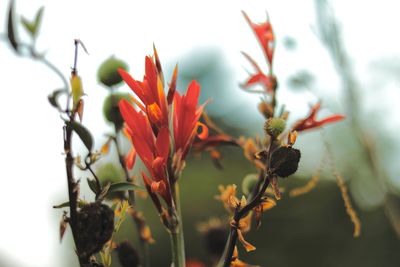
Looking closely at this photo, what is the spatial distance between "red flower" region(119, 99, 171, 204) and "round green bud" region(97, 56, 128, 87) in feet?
0.78

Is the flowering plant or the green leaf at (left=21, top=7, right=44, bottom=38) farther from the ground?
the green leaf at (left=21, top=7, right=44, bottom=38)

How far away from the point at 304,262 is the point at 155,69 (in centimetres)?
558

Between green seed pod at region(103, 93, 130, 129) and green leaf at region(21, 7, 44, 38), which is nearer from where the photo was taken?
green leaf at region(21, 7, 44, 38)

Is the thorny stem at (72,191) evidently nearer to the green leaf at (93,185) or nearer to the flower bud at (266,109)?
the green leaf at (93,185)

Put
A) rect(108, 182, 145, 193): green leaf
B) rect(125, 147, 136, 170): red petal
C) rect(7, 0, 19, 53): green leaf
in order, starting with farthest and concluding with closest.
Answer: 1. rect(125, 147, 136, 170): red petal
2. rect(108, 182, 145, 193): green leaf
3. rect(7, 0, 19, 53): green leaf

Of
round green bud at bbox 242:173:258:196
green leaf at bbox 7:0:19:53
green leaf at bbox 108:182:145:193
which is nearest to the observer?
green leaf at bbox 7:0:19:53

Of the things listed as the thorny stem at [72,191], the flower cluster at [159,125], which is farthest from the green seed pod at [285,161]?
the thorny stem at [72,191]

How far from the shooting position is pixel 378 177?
1537 millimetres

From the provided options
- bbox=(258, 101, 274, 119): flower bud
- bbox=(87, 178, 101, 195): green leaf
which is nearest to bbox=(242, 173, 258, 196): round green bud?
bbox=(258, 101, 274, 119): flower bud

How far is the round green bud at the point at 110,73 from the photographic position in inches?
38.9

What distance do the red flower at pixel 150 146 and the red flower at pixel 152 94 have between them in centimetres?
1

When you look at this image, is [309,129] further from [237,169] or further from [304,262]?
[237,169]

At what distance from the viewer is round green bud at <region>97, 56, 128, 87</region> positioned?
0.99m

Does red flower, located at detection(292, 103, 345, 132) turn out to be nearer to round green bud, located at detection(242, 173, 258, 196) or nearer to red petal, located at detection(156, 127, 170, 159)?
round green bud, located at detection(242, 173, 258, 196)
